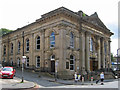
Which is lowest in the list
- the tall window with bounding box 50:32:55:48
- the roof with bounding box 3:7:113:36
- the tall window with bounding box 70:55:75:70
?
the tall window with bounding box 70:55:75:70

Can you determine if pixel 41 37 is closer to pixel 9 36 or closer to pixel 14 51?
pixel 14 51

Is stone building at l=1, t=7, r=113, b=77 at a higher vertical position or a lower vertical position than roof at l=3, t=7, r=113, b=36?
lower

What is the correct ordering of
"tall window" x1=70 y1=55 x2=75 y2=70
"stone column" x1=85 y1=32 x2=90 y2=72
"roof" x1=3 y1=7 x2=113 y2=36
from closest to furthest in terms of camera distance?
"roof" x1=3 y1=7 x2=113 y2=36 → "tall window" x1=70 y1=55 x2=75 y2=70 → "stone column" x1=85 y1=32 x2=90 y2=72

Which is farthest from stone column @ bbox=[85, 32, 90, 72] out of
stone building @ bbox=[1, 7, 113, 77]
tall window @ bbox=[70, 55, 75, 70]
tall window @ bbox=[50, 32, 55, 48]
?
tall window @ bbox=[50, 32, 55, 48]

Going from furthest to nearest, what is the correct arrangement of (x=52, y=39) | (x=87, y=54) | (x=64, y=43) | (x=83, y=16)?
(x=83, y=16) < (x=87, y=54) < (x=52, y=39) < (x=64, y=43)

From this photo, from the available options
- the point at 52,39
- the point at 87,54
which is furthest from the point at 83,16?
the point at 52,39

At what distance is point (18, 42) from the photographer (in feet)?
116

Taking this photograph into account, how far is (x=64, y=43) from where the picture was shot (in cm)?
2356

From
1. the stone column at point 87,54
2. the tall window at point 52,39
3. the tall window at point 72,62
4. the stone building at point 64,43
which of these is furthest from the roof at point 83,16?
the tall window at point 72,62

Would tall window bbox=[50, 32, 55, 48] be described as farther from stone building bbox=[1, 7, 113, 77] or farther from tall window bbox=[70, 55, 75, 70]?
tall window bbox=[70, 55, 75, 70]

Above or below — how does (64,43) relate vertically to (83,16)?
below

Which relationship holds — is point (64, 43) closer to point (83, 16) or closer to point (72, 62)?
point (72, 62)

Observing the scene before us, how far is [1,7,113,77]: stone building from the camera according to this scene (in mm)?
23703

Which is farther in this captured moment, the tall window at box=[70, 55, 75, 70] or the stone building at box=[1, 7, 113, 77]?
the tall window at box=[70, 55, 75, 70]
